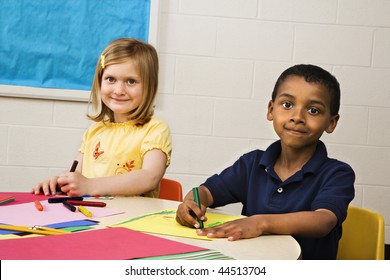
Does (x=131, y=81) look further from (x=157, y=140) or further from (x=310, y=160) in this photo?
(x=310, y=160)

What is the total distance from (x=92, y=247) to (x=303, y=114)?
2.53 ft

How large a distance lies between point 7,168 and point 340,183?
175 centimetres

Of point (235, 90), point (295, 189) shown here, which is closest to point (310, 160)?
point (295, 189)

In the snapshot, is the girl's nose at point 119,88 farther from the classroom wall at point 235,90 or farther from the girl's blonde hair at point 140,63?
the classroom wall at point 235,90

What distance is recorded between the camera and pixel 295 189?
4.73 ft

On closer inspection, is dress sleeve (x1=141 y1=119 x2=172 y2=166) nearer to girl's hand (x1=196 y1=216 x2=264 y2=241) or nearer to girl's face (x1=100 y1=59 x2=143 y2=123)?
girl's face (x1=100 y1=59 x2=143 y2=123)

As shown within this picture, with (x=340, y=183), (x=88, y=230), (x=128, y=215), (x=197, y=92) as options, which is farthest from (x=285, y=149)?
(x=197, y=92)

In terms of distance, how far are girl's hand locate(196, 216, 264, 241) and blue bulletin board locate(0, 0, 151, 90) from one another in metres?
1.73

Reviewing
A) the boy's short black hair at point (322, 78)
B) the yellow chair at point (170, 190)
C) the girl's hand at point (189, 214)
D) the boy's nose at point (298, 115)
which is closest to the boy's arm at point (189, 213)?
the girl's hand at point (189, 214)

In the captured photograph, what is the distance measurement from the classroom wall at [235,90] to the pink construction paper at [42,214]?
142 centimetres

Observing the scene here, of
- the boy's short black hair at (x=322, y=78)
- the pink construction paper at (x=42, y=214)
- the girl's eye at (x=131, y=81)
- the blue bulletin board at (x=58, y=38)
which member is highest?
the blue bulletin board at (x=58, y=38)

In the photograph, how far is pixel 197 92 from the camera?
2.67m

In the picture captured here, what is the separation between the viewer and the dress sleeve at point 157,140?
1749 millimetres

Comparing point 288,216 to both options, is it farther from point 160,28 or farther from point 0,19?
point 0,19
